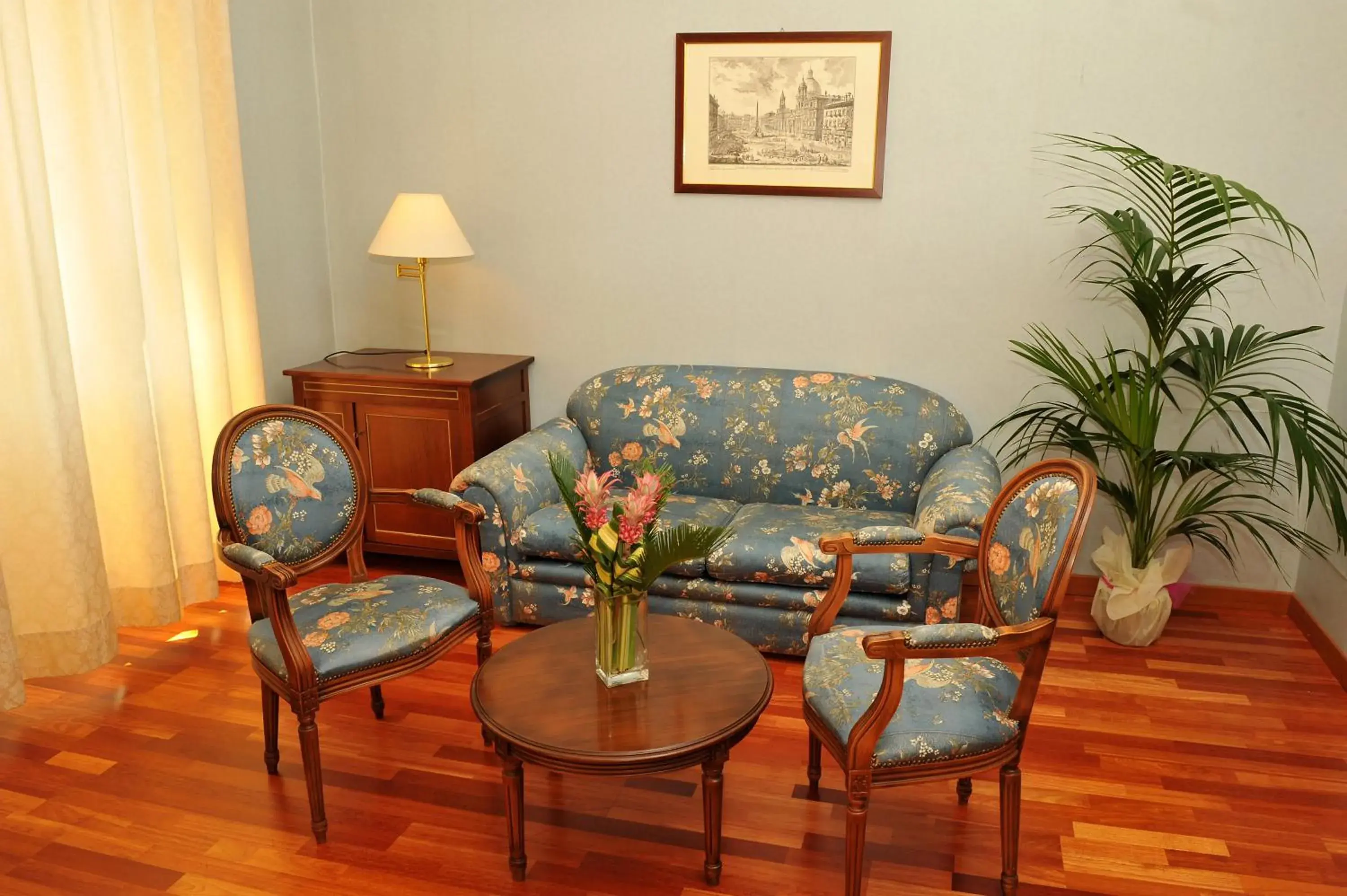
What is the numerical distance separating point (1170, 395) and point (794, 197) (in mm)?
1535

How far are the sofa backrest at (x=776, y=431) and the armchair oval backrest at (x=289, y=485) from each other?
4.10 ft

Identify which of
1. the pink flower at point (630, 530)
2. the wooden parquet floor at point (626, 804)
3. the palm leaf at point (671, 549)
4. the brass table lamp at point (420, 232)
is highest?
the brass table lamp at point (420, 232)

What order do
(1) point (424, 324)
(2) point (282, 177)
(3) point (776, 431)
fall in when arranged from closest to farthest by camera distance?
(3) point (776, 431) < (2) point (282, 177) < (1) point (424, 324)

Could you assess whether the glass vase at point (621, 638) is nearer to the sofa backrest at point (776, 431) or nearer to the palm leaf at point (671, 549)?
the palm leaf at point (671, 549)

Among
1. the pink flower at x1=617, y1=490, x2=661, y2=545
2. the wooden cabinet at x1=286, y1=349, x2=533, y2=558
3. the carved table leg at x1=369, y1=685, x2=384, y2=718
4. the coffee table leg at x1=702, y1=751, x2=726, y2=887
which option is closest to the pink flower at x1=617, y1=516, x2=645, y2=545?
the pink flower at x1=617, y1=490, x2=661, y2=545

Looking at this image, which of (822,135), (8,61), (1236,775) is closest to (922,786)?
(1236,775)

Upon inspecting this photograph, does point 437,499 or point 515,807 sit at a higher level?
point 437,499

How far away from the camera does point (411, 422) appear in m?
4.02

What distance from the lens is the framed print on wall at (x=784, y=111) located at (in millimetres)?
3836

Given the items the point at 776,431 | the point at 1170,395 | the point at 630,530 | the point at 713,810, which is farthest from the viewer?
the point at 776,431

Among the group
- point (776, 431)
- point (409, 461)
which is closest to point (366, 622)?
point (409, 461)

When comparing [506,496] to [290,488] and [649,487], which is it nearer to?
[290,488]

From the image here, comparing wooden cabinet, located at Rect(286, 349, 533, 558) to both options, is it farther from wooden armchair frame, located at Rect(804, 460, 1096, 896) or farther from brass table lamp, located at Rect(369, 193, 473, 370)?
wooden armchair frame, located at Rect(804, 460, 1096, 896)

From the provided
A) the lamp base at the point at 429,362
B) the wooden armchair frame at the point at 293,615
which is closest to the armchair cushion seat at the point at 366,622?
the wooden armchair frame at the point at 293,615
